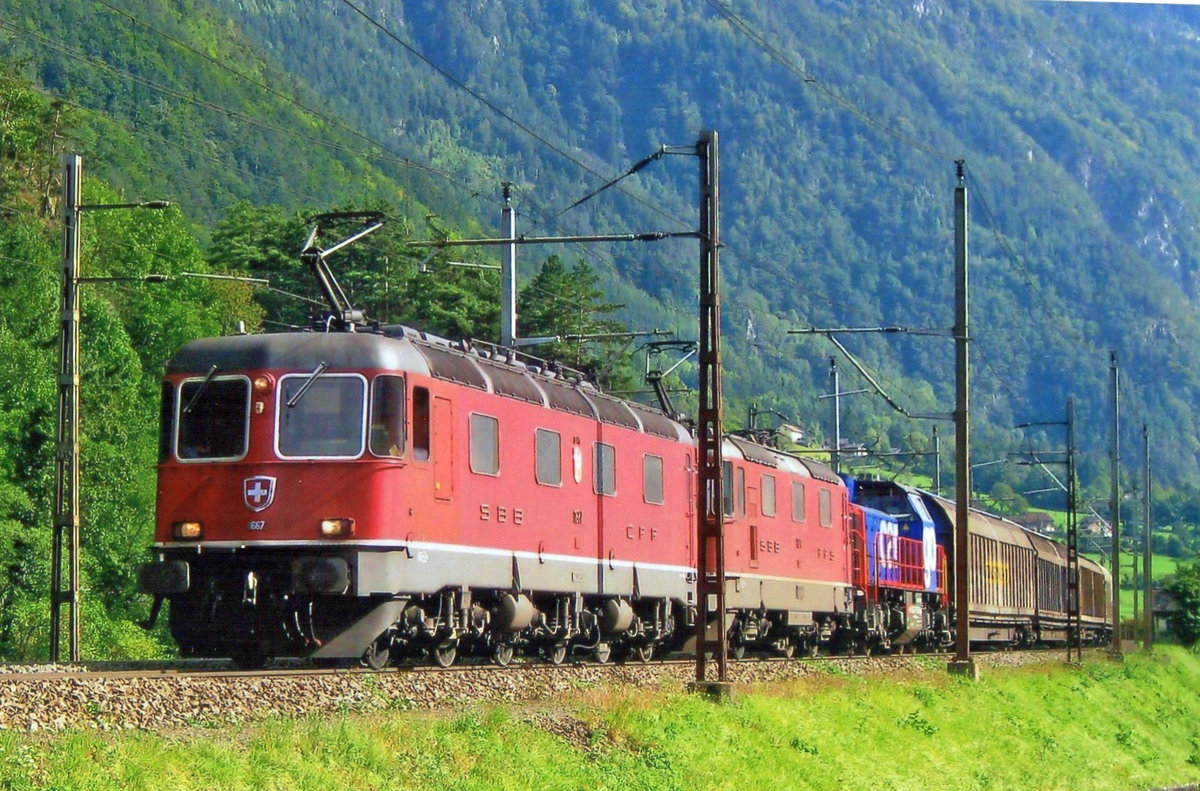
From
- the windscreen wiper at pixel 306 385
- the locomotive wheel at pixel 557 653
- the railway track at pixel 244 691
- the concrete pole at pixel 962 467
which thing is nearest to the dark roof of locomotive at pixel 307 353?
the windscreen wiper at pixel 306 385

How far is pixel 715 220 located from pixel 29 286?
132ft

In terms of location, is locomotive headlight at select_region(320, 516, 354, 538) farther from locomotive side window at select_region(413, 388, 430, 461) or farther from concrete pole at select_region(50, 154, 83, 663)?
concrete pole at select_region(50, 154, 83, 663)

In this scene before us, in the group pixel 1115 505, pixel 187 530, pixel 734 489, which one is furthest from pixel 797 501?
pixel 1115 505

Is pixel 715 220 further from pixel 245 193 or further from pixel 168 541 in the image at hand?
pixel 245 193

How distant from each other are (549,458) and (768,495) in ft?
34.8

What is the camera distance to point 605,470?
27875 mm

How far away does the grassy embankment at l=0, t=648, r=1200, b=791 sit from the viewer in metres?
13.4

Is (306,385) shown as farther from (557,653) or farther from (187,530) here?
(557,653)

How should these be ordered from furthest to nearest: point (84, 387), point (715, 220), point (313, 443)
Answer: point (84, 387) → point (715, 220) → point (313, 443)

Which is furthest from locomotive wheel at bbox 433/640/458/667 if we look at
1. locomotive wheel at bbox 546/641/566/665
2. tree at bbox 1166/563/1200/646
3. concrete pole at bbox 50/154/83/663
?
tree at bbox 1166/563/1200/646

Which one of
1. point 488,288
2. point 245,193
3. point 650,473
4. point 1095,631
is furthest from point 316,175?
point 650,473

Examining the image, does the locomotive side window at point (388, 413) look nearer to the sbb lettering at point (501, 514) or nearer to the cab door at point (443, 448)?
the cab door at point (443, 448)

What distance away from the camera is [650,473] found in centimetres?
2997

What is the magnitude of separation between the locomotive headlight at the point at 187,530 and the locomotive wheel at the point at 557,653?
301 inches
